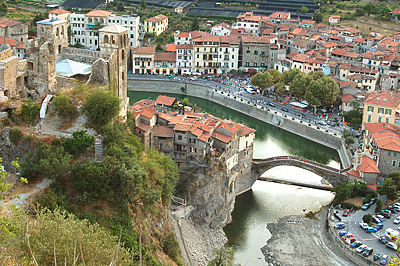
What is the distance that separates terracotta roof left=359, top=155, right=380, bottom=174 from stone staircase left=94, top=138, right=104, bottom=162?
71.3ft

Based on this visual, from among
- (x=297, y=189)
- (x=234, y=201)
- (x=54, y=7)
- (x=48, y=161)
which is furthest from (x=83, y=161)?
(x=54, y=7)

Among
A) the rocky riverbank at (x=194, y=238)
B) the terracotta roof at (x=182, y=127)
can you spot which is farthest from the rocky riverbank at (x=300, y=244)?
the terracotta roof at (x=182, y=127)

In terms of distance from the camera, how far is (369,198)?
4444 cm

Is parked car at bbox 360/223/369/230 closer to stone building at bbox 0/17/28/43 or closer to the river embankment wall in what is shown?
the river embankment wall

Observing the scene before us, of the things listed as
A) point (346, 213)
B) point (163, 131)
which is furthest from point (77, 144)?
point (346, 213)

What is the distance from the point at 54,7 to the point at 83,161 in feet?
231

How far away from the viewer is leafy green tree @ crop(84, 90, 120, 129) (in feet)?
122

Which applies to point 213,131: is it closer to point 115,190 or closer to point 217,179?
point 217,179

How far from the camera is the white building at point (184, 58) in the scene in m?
79.2

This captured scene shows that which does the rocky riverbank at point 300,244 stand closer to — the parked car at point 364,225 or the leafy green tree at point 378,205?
the parked car at point 364,225

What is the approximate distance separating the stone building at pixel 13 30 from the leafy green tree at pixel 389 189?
53.3m

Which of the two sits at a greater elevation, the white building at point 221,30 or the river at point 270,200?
the white building at point 221,30

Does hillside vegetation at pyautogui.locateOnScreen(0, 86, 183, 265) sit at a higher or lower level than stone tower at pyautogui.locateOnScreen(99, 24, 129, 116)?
lower

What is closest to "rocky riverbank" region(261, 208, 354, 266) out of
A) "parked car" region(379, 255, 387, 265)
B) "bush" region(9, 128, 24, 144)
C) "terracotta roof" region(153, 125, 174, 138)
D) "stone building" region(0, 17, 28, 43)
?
"parked car" region(379, 255, 387, 265)
